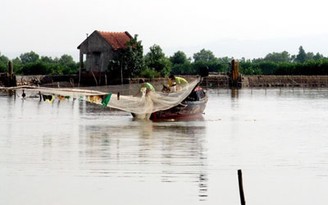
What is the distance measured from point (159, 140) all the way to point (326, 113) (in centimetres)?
1564

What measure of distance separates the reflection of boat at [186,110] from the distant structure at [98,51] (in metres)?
25.9

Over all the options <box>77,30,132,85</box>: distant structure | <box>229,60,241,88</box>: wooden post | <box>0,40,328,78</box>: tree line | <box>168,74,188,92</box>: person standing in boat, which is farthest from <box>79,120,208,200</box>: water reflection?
<box>229,60,241,88</box>: wooden post

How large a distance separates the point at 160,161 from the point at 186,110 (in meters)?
10.7

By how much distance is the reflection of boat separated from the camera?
27644mm

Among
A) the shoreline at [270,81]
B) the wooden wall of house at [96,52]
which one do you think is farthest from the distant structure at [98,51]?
the shoreline at [270,81]

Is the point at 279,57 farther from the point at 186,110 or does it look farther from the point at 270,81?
the point at 186,110

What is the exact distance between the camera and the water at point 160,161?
14.1 meters

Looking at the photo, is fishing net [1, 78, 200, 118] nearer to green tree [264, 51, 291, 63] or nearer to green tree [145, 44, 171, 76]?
green tree [145, 44, 171, 76]

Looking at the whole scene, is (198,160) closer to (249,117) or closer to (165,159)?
(165,159)

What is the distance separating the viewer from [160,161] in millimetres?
17828

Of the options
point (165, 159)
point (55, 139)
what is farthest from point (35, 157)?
point (55, 139)

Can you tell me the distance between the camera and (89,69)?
189 ft

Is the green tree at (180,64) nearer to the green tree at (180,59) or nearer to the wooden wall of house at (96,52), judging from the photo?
the green tree at (180,59)

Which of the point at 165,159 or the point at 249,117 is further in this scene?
the point at 249,117
